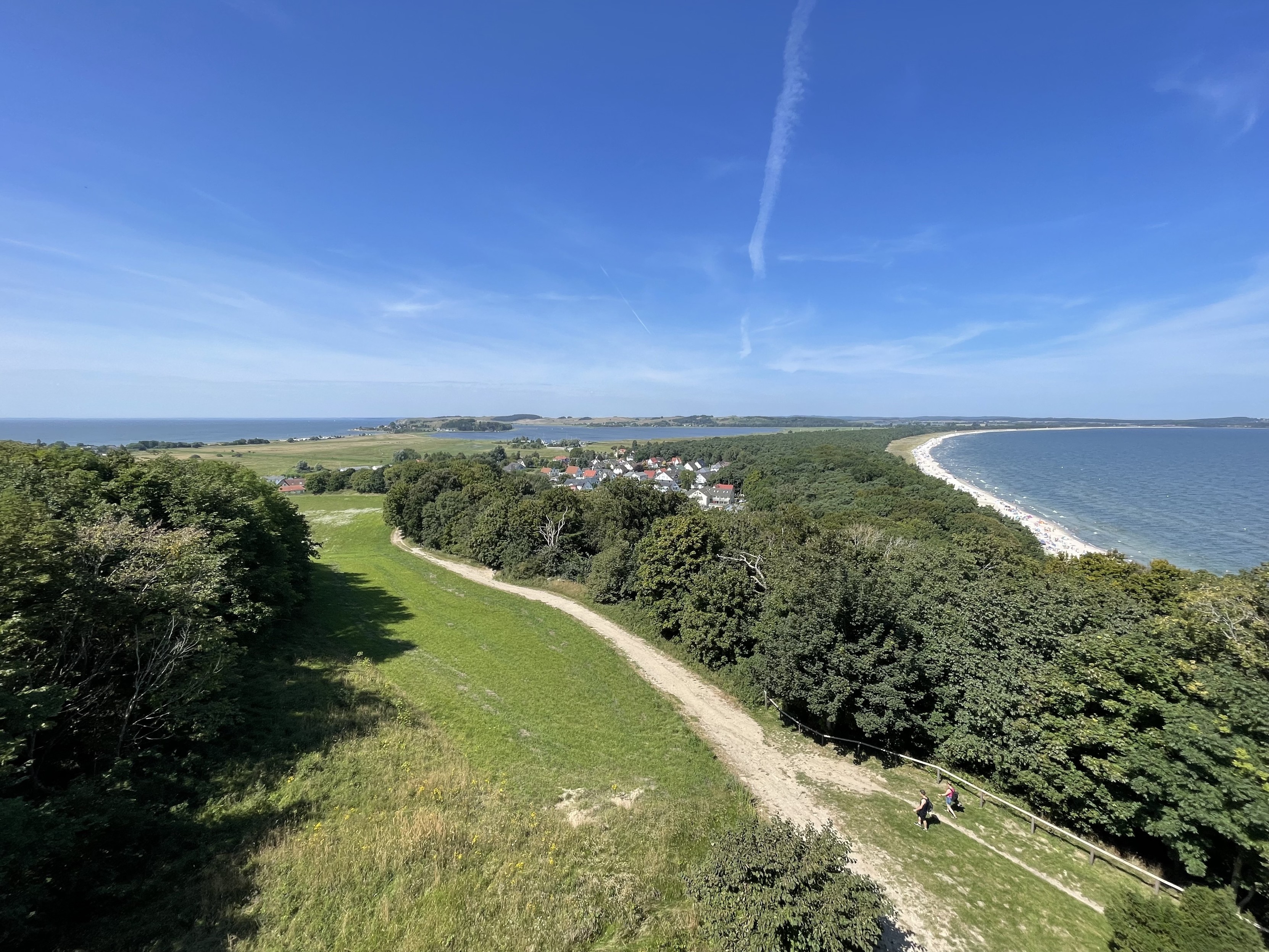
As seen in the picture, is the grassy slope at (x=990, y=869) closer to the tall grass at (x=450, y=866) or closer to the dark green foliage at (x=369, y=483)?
the tall grass at (x=450, y=866)

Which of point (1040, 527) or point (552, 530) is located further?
point (1040, 527)

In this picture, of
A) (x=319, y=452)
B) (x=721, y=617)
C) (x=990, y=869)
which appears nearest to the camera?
(x=990, y=869)

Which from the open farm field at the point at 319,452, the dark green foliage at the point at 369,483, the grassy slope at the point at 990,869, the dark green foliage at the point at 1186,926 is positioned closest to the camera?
the dark green foliage at the point at 1186,926

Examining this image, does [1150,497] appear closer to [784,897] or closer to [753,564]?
[753,564]

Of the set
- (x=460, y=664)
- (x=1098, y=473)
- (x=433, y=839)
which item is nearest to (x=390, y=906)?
(x=433, y=839)

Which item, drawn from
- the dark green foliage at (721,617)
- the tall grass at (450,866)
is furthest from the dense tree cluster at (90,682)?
the dark green foliage at (721,617)

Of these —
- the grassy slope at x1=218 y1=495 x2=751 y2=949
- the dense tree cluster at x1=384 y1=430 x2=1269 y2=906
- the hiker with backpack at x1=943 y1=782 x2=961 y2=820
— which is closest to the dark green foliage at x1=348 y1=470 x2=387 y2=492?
the dense tree cluster at x1=384 y1=430 x2=1269 y2=906

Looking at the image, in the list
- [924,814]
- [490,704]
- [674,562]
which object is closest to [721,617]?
[674,562]
